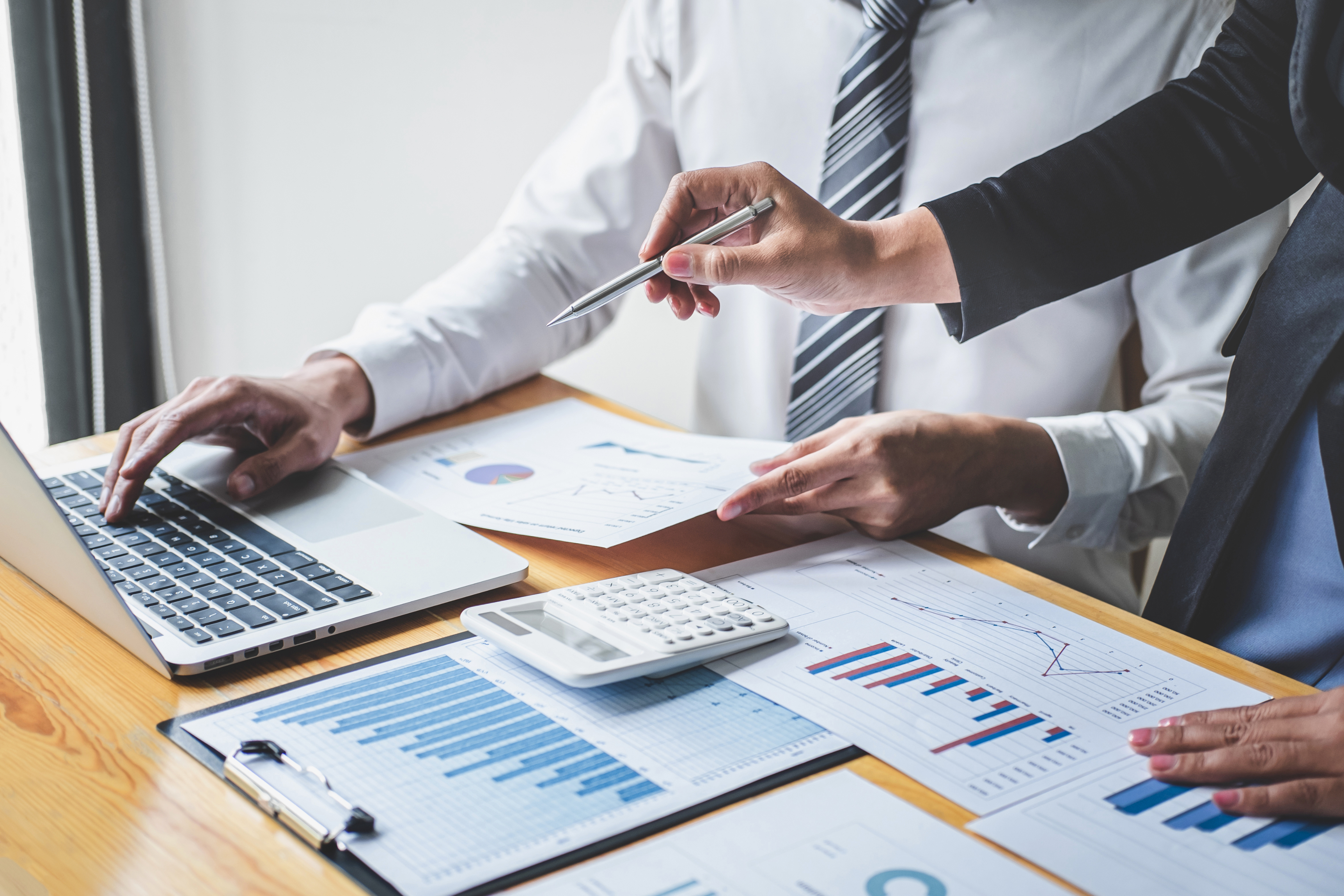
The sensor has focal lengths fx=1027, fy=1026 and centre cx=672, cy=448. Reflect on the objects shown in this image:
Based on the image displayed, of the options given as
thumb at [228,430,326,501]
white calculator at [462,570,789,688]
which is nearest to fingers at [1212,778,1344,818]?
white calculator at [462,570,789,688]

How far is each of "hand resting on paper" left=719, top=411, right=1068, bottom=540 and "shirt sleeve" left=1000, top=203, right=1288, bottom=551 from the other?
6 centimetres

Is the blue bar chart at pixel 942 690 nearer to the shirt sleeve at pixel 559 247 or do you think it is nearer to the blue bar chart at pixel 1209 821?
the blue bar chart at pixel 1209 821

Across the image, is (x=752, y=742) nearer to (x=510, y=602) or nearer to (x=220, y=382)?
(x=510, y=602)

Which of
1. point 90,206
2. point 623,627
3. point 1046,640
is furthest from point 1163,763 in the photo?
point 90,206

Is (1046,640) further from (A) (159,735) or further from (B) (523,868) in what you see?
(A) (159,735)

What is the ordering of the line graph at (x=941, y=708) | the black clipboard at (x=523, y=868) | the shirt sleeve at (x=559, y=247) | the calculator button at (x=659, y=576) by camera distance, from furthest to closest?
the shirt sleeve at (x=559, y=247) < the calculator button at (x=659, y=576) < the line graph at (x=941, y=708) < the black clipboard at (x=523, y=868)

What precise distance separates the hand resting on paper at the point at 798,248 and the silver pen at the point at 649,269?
11 millimetres

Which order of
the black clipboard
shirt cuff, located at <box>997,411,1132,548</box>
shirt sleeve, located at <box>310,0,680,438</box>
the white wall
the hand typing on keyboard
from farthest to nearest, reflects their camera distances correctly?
the white wall
shirt sleeve, located at <box>310,0,680,438</box>
shirt cuff, located at <box>997,411,1132,548</box>
the hand typing on keyboard
the black clipboard

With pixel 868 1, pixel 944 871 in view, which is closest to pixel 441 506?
pixel 944 871

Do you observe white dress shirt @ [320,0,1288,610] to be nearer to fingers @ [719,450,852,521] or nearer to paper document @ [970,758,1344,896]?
fingers @ [719,450,852,521]

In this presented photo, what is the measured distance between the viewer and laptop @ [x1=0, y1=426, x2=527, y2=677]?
1.88 ft

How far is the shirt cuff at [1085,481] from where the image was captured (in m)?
0.88

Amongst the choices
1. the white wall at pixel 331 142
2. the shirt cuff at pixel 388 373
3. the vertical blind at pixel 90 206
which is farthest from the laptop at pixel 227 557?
the white wall at pixel 331 142

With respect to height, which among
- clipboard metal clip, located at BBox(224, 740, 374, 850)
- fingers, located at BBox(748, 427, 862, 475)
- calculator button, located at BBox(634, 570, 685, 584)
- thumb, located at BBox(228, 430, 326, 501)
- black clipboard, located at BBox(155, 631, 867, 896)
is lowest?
black clipboard, located at BBox(155, 631, 867, 896)
